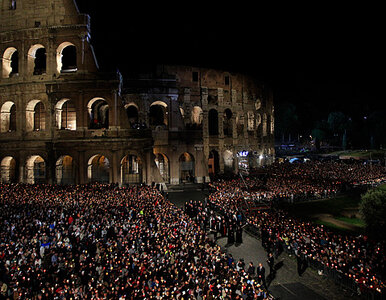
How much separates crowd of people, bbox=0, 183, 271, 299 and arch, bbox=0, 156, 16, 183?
49.2 ft

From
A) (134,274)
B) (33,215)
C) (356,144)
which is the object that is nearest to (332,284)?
(134,274)

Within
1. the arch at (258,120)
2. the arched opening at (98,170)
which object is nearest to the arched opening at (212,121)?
the arch at (258,120)

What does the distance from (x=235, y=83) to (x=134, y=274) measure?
3401cm

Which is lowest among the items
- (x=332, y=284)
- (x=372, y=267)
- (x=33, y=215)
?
(x=332, y=284)

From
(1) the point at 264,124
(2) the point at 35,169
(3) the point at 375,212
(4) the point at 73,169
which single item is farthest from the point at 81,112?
(1) the point at 264,124

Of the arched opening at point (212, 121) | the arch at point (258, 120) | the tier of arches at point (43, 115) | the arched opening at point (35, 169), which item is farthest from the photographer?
the arch at point (258, 120)

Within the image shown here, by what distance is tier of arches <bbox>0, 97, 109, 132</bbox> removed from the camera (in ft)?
98.2

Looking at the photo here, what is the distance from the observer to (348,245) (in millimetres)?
12617

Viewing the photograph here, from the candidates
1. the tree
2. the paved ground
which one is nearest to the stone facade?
the tree

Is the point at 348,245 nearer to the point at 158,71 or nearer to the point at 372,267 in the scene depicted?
the point at 372,267

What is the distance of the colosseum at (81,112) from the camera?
94.1 feet

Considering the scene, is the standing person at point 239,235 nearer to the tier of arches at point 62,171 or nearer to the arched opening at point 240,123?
the tier of arches at point 62,171

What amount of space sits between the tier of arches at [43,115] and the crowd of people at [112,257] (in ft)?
44.7

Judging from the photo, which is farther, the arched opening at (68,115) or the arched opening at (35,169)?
the arched opening at (68,115)
